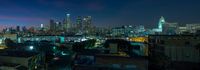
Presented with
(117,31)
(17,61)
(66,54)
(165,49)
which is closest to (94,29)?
(117,31)

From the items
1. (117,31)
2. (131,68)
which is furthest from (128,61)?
(117,31)

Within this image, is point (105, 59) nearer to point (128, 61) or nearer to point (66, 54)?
point (128, 61)

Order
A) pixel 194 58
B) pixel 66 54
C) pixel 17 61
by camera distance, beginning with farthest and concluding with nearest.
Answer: pixel 66 54, pixel 194 58, pixel 17 61

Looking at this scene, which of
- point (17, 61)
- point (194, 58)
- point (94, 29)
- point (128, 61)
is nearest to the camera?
point (128, 61)

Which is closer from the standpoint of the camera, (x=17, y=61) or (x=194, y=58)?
(x=17, y=61)

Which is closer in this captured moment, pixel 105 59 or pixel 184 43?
pixel 105 59

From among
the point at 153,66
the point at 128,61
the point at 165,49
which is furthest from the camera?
the point at 165,49

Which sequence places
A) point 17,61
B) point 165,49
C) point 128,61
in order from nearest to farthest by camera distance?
point 128,61 < point 17,61 < point 165,49

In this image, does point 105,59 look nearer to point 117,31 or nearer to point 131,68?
point 131,68

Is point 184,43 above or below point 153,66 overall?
above
